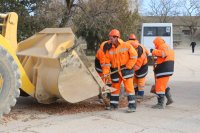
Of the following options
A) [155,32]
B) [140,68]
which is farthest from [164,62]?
[155,32]

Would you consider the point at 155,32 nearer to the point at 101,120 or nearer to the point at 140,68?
the point at 140,68

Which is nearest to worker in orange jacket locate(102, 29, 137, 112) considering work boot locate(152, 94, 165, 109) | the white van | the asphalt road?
the asphalt road

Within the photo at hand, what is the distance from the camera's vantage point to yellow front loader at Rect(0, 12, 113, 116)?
7465 millimetres

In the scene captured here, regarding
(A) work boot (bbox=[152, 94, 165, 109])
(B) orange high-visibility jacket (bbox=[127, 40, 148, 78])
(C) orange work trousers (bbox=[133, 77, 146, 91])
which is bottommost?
(A) work boot (bbox=[152, 94, 165, 109])

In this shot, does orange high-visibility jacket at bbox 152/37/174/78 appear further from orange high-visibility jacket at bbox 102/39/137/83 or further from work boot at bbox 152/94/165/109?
orange high-visibility jacket at bbox 102/39/137/83

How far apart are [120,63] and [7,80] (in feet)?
8.67

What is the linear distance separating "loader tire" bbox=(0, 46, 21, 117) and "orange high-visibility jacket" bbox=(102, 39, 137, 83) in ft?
7.77

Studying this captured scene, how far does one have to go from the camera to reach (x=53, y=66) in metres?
7.68

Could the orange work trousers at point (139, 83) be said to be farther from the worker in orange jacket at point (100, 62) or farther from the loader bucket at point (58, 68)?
the loader bucket at point (58, 68)

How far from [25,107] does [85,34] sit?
2794 centimetres

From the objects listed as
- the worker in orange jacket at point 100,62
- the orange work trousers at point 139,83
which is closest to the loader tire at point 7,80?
the worker in orange jacket at point 100,62

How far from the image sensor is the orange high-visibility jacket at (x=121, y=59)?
8.23 metres

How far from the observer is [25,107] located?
8422 millimetres

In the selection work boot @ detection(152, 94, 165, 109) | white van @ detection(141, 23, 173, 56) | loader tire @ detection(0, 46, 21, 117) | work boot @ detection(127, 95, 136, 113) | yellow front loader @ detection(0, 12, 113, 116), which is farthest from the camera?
white van @ detection(141, 23, 173, 56)
